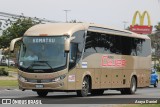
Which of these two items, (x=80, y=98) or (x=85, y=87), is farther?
(x=85, y=87)

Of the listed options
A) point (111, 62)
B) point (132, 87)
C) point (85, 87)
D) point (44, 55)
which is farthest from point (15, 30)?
point (44, 55)

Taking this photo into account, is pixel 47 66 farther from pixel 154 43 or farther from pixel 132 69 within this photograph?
pixel 154 43

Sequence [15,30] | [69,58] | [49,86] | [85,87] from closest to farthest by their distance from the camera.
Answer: [49,86], [69,58], [85,87], [15,30]

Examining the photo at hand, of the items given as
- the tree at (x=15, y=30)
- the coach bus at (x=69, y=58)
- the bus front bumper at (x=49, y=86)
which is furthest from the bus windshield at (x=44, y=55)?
the tree at (x=15, y=30)

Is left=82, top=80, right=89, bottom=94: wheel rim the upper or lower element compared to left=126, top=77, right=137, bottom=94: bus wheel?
upper

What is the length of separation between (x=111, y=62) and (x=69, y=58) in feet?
15.2

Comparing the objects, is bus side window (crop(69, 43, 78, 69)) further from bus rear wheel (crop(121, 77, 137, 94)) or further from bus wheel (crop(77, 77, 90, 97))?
bus rear wheel (crop(121, 77, 137, 94))

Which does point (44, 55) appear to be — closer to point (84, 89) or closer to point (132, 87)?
point (84, 89)

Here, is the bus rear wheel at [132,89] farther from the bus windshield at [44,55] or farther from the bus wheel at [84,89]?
the bus windshield at [44,55]

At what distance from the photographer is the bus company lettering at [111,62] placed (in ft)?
88.3

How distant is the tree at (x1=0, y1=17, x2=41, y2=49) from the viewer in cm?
7850

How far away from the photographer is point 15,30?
259 feet

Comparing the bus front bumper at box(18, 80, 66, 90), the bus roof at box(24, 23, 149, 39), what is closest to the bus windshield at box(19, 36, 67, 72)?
the bus roof at box(24, 23, 149, 39)

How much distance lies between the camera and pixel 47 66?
23406 millimetres
